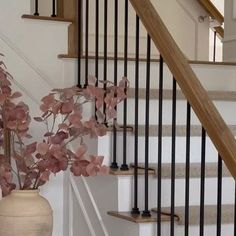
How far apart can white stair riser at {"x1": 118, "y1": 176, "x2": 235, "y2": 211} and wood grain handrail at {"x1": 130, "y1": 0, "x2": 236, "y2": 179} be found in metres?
0.67

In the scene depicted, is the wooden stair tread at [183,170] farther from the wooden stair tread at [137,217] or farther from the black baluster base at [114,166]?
the wooden stair tread at [137,217]

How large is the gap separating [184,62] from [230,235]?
3.01 feet

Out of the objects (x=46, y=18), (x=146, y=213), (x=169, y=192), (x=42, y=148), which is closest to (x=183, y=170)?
(x=169, y=192)

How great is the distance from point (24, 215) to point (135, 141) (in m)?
→ 0.64

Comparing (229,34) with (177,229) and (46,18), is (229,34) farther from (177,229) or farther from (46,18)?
(177,229)

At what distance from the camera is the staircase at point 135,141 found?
8.50ft

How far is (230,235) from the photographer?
2.77 m

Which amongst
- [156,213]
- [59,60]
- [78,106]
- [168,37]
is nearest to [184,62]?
[168,37]

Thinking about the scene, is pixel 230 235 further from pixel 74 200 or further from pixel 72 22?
pixel 72 22

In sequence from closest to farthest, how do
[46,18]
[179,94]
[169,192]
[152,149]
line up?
[169,192] → [152,149] → [46,18] → [179,94]

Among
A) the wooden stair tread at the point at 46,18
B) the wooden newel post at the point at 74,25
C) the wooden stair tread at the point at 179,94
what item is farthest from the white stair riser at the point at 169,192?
the wooden stair tread at the point at 46,18

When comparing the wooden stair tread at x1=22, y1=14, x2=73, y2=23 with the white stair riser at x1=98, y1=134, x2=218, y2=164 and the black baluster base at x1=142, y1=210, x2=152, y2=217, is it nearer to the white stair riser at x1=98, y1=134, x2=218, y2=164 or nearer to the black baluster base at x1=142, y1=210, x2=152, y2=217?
the white stair riser at x1=98, y1=134, x2=218, y2=164

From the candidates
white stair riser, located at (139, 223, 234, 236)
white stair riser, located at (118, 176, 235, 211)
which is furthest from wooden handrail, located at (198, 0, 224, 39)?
white stair riser, located at (139, 223, 234, 236)

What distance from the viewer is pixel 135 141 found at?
9.00 ft
